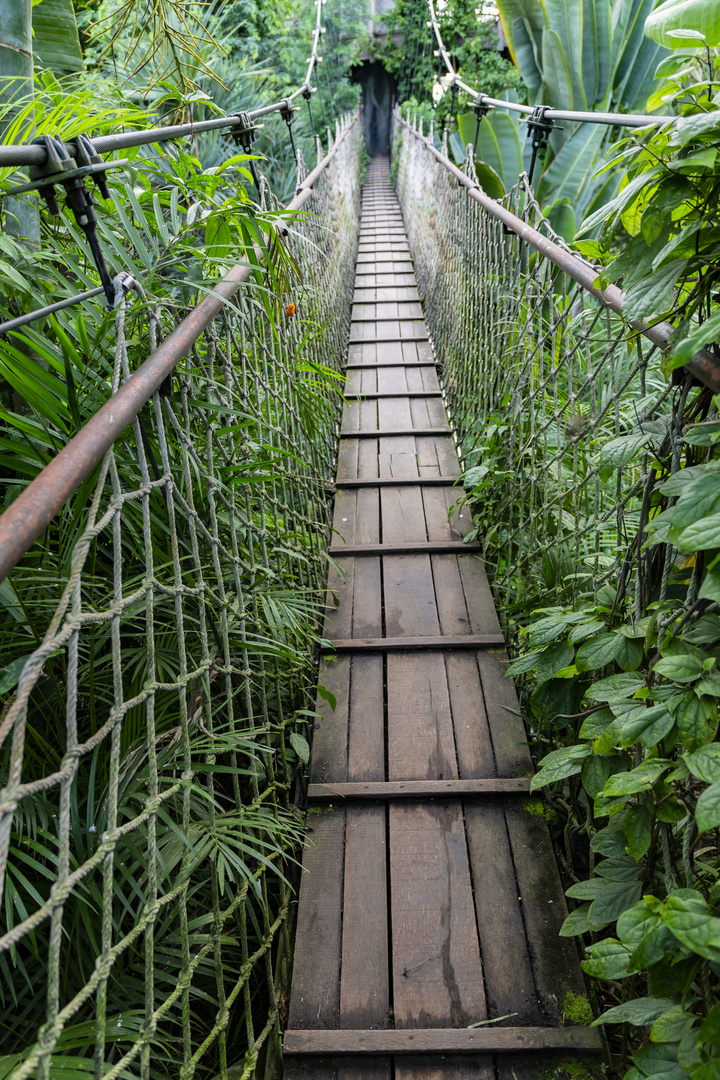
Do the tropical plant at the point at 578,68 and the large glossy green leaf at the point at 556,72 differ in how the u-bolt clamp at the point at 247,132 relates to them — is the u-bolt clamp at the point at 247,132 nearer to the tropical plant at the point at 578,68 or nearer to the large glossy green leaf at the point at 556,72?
the tropical plant at the point at 578,68

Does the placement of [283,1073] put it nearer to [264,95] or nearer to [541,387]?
[541,387]

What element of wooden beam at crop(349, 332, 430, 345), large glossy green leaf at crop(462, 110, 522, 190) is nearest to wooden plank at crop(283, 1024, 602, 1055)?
wooden beam at crop(349, 332, 430, 345)

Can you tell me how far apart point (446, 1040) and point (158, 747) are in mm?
637

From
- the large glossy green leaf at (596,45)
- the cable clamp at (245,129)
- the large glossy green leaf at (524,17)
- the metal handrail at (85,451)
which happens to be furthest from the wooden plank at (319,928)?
the large glossy green leaf at (524,17)

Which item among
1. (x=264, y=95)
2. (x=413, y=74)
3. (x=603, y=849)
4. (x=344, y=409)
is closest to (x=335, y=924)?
(x=603, y=849)

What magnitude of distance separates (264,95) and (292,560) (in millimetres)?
5470

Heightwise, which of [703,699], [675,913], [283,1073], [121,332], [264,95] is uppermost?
[264,95]

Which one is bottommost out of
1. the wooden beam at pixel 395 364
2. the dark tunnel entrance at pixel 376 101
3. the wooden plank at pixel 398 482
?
the wooden plank at pixel 398 482

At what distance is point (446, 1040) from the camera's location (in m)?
1.02

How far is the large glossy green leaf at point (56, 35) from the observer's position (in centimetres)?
176

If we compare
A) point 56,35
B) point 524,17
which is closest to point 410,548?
point 56,35

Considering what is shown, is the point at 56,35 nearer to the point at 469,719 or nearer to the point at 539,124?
the point at 539,124

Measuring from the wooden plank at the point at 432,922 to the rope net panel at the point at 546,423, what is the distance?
0.55 meters

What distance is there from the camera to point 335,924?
3.95 ft
